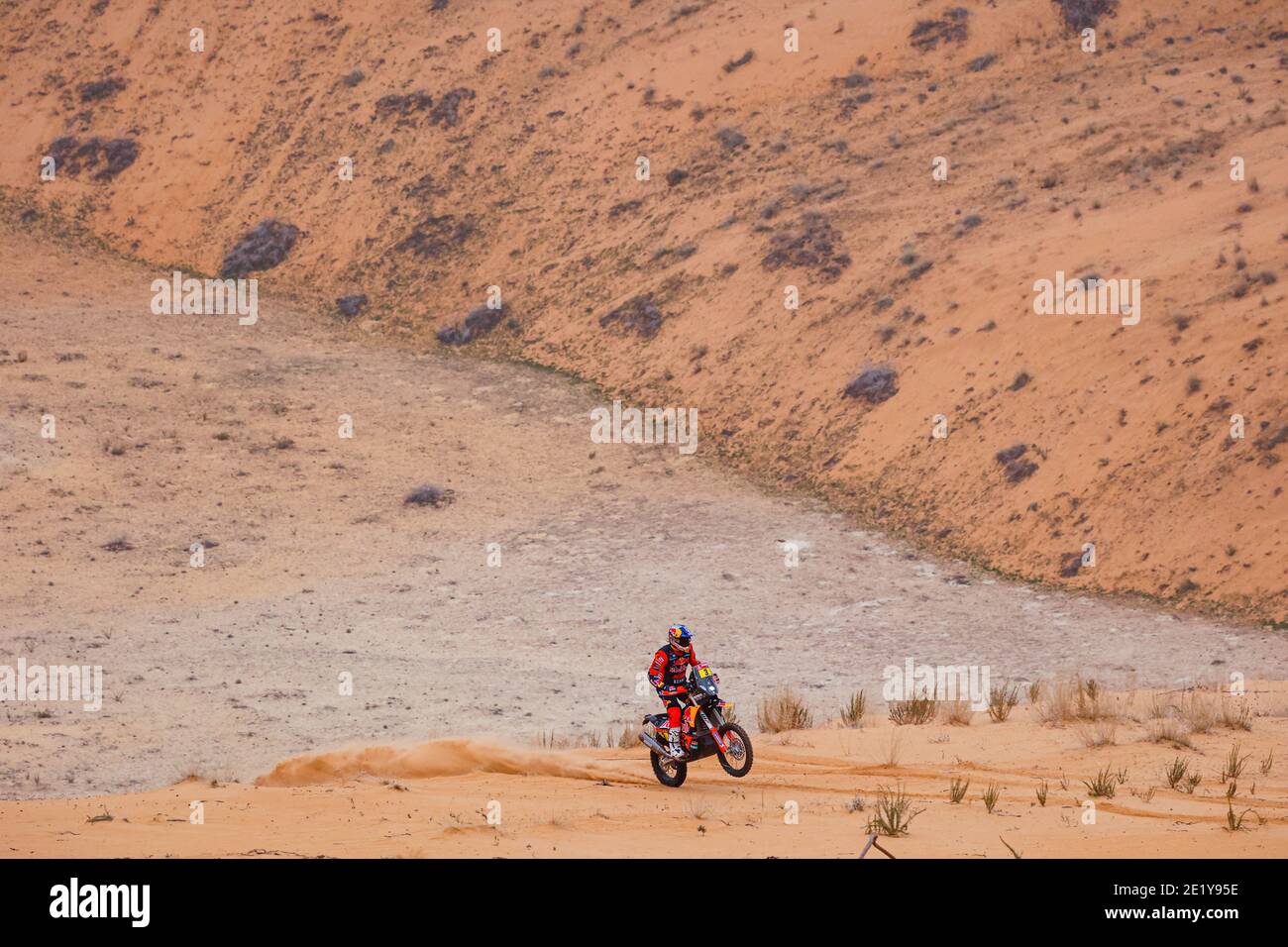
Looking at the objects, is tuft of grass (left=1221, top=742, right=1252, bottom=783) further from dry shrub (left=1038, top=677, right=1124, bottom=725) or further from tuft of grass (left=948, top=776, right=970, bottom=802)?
tuft of grass (left=948, top=776, right=970, bottom=802)

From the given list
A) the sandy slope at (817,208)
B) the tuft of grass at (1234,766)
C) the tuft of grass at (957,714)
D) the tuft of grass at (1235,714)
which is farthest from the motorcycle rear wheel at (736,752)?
the sandy slope at (817,208)

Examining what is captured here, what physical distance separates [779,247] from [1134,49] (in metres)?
14.2

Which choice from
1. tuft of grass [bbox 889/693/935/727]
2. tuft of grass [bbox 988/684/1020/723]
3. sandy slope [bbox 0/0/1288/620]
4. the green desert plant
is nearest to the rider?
tuft of grass [bbox 889/693/935/727]

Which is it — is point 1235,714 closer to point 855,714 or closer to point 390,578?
point 855,714

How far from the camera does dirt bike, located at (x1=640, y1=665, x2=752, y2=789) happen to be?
12406mm

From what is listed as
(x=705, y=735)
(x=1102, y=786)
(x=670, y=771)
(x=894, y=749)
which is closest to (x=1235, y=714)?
(x=1102, y=786)

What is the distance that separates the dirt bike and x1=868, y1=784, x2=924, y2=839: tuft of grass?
1.54 meters

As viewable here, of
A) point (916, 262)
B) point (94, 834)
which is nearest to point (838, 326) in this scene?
point (916, 262)

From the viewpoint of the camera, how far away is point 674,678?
12570 mm

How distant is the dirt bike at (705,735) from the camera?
40.7ft

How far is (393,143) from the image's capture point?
43812 millimetres
